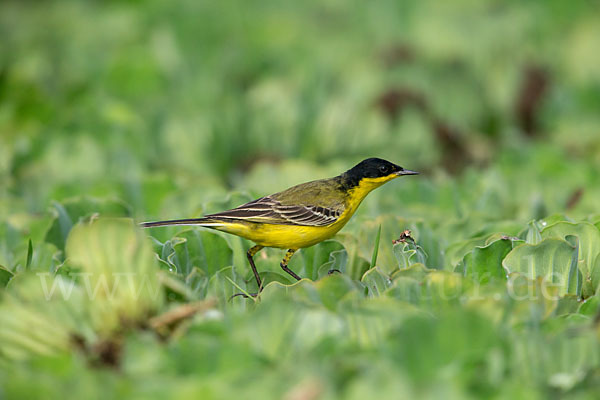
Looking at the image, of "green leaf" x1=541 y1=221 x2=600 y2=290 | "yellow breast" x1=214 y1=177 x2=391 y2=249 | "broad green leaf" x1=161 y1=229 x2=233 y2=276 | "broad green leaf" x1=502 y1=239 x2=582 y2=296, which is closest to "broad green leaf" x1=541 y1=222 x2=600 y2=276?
"green leaf" x1=541 y1=221 x2=600 y2=290

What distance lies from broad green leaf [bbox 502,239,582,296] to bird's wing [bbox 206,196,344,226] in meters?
1.02

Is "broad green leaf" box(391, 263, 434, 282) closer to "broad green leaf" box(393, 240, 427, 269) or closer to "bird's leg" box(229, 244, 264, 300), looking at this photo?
"broad green leaf" box(393, 240, 427, 269)

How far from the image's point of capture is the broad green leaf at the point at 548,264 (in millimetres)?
3047

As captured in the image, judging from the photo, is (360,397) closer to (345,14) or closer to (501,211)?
(501,211)

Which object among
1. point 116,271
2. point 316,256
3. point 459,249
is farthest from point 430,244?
point 116,271

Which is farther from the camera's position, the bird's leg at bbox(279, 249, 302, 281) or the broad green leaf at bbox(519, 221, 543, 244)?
the bird's leg at bbox(279, 249, 302, 281)

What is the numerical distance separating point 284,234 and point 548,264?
119cm

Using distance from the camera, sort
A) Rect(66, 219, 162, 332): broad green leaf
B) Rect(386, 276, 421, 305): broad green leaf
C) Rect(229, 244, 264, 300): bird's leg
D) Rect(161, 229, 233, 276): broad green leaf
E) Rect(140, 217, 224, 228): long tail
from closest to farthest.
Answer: Rect(66, 219, 162, 332): broad green leaf → Rect(386, 276, 421, 305): broad green leaf → Rect(229, 244, 264, 300): bird's leg → Rect(161, 229, 233, 276): broad green leaf → Rect(140, 217, 224, 228): long tail

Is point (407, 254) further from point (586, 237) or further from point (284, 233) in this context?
point (284, 233)

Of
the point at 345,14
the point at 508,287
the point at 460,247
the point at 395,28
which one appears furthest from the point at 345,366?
the point at 345,14

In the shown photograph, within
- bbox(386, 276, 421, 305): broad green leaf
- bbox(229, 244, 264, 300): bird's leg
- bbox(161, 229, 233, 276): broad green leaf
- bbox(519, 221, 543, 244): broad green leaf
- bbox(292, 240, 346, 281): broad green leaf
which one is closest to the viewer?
bbox(386, 276, 421, 305): broad green leaf

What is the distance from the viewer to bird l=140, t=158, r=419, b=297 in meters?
3.74

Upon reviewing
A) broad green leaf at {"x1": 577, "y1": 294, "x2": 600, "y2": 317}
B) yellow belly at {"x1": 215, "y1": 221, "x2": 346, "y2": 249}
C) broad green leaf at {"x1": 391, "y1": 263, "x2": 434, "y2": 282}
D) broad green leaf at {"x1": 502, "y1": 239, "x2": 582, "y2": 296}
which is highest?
yellow belly at {"x1": 215, "y1": 221, "x2": 346, "y2": 249}

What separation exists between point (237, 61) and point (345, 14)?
2102mm
